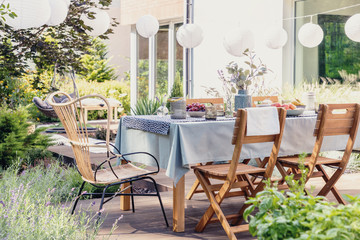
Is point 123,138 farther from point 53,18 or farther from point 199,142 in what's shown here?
point 53,18

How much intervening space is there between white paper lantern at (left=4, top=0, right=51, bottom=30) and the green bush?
5.68ft

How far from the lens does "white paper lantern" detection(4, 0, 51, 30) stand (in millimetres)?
4477

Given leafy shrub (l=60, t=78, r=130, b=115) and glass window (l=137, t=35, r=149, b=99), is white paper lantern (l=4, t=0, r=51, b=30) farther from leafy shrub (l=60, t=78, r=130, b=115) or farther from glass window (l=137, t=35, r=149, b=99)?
leafy shrub (l=60, t=78, r=130, b=115)

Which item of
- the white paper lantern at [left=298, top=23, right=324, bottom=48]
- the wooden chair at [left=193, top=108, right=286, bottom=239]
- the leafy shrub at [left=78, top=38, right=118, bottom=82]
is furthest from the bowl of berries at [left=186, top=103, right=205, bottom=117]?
the leafy shrub at [left=78, top=38, right=118, bottom=82]

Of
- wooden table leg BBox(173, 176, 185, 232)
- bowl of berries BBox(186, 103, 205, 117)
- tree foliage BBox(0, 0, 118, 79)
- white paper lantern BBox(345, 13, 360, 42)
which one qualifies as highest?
white paper lantern BBox(345, 13, 360, 42)

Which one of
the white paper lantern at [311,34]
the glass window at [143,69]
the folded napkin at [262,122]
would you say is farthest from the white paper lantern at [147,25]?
the glass window at [143,69]

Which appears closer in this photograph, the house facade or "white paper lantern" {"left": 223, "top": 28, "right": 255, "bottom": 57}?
"white paper lantern" {"left": 223, "top": 28, "right": 255, "bottom": 57}

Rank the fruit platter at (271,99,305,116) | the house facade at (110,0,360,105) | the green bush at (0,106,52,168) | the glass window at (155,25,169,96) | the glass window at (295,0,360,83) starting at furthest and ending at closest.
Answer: the glass window at (155,25,169,96) < the house facade at (110,0,360,105) < the glass window at (295,0,360,83) < the green bush at (0,106,52,168) < the fruit platter at (271,99,305,116)

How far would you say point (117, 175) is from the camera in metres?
3.84

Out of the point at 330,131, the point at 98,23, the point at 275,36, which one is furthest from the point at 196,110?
the point at 275,36

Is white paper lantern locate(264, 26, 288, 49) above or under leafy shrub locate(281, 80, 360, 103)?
above

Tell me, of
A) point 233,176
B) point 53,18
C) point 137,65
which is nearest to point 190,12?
point 137,65

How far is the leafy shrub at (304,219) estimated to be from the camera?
5.48 ft

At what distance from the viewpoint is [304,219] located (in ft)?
5.97
